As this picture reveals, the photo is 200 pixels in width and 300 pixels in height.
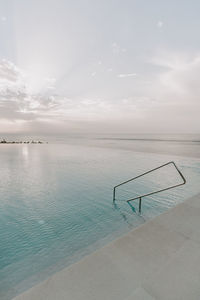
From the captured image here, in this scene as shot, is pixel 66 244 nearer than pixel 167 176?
Yes

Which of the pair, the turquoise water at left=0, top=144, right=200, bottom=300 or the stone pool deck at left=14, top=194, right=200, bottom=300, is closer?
the stone pool deck at left=14, top=194, right=200, bottom=300

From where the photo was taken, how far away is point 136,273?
5.03 ft

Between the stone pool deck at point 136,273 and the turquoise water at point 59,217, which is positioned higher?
the stone pool deck at point 136,273

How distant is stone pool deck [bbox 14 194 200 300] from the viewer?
1326 mm

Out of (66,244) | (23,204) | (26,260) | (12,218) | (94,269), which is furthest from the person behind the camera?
(23,204)

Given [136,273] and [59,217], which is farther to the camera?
[59,217]

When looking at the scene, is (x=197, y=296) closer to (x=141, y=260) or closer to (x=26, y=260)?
(x=141, y=260)

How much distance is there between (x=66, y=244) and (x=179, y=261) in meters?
2.46

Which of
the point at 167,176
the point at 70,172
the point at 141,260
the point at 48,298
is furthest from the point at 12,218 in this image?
the point at 167,176

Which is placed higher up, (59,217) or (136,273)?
(136,273)

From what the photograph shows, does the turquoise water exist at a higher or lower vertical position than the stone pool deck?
lower

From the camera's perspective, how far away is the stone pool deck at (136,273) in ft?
4.35

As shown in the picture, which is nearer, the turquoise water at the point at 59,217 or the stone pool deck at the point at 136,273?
the stone pool deck at the point at 136,273

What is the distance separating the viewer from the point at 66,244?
10.8 ft
